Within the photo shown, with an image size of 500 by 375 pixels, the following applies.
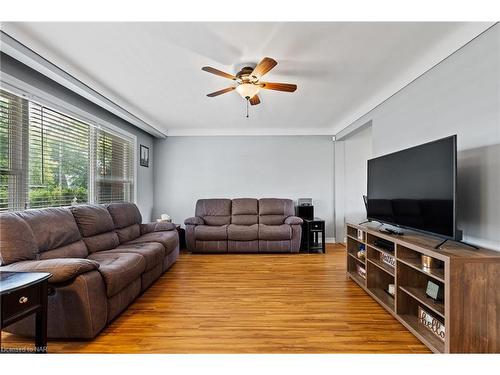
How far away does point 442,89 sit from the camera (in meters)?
2.36

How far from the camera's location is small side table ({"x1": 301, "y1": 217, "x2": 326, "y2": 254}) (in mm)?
4854

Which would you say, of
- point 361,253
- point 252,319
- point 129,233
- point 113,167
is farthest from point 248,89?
point 113,167

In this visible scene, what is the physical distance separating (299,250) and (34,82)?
4.49 metres

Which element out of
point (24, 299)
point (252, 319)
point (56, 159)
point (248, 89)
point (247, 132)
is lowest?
point (252, 319)

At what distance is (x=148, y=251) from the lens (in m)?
2.94

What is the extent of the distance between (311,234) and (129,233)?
322 cm

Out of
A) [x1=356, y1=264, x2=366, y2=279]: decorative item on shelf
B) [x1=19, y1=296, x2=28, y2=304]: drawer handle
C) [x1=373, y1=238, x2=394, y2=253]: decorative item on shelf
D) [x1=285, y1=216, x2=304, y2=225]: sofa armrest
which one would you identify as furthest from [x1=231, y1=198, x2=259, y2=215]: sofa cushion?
[x1=19, y1=296, x2=28, y2=304]: drawer handle

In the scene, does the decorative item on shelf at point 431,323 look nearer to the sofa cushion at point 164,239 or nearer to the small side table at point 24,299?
the small side table at point 24,299

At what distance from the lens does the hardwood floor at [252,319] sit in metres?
1.91

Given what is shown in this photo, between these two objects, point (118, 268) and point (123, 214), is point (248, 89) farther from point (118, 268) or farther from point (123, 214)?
point (123, 214)

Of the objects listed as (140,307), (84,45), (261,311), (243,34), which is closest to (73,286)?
(140,307)

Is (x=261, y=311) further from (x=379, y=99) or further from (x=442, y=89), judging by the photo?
(x=379, y=99)

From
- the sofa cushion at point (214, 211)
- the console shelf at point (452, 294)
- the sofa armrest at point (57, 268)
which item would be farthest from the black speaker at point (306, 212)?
the sofa armrest at point (57, 268)

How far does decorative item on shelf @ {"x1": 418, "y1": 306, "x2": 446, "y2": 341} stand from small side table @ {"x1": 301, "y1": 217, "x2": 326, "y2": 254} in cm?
267
